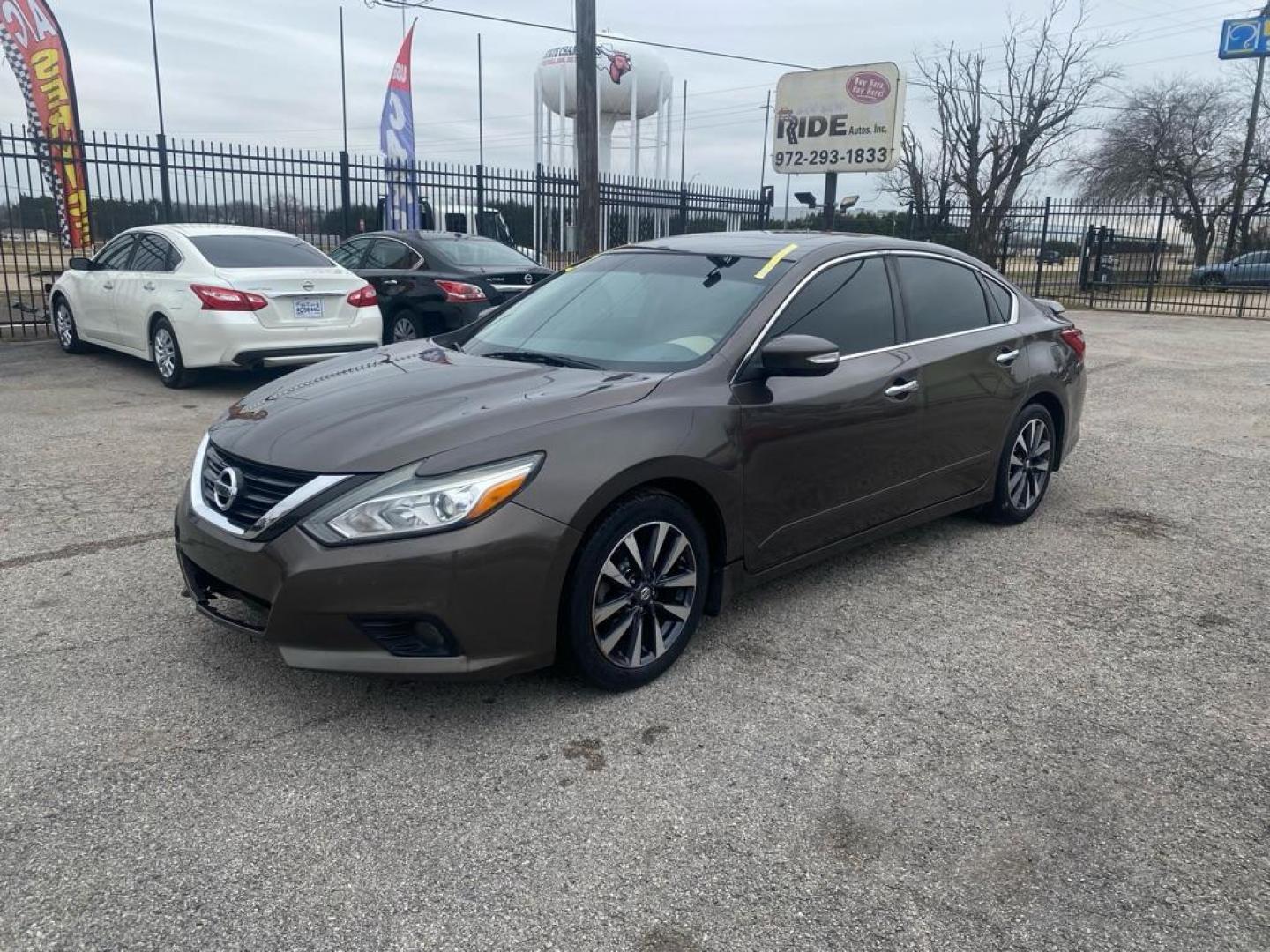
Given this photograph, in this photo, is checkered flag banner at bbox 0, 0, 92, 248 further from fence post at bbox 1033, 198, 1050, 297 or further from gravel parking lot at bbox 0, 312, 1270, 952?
fence post at bbox 1033, 198, 1050, 297

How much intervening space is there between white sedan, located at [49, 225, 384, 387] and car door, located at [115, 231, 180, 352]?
0.04 ft

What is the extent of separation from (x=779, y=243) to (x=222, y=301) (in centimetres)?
568

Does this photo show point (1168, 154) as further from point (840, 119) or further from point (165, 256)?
point (165, 256)

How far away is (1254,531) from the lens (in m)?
5.39

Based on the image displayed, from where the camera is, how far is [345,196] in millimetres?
15227

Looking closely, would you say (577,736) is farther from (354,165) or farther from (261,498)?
(354,165)

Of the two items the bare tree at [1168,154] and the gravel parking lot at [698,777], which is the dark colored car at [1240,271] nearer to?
the bare tree at [1168,154]

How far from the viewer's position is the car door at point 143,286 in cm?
884

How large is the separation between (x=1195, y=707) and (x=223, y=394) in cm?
792

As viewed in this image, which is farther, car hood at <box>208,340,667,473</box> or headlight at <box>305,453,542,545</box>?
car hood at <box>208,340,667,473</box>

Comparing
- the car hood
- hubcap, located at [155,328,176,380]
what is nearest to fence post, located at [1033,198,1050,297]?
hubcap, located at [155,328,176,380]

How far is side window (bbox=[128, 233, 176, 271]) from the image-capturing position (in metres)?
8.91

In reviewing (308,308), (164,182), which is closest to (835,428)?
(308,308)

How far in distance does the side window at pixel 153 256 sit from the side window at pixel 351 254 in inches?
97.2
